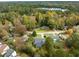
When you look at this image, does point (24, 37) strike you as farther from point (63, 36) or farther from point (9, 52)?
point (63, 36)

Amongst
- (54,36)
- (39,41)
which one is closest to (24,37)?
(39,41)

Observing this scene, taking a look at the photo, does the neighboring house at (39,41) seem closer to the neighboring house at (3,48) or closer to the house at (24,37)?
the house at (24,37)

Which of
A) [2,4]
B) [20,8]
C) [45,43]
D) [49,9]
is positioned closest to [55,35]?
[45,43]

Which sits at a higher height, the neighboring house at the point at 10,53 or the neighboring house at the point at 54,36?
the neighboring house at the point at 54,36

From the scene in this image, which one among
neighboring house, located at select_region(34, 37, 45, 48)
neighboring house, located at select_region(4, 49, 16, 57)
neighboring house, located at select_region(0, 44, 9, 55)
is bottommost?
neighboring house, located at select_region(4, 49, 16, 57)

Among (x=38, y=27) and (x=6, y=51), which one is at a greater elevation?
(x=38, y=27)

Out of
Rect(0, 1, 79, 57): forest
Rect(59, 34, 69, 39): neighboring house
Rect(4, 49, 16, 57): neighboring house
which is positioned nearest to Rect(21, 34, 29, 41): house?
Rect(0, 1, 79, 57): forest

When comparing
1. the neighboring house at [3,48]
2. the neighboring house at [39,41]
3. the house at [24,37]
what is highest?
the house at [24,37]

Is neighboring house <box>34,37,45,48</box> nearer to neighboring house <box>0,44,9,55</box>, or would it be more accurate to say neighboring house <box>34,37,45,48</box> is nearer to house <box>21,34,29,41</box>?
house <box>21,34,29,41</box>

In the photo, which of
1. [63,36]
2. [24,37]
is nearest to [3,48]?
[24,37]

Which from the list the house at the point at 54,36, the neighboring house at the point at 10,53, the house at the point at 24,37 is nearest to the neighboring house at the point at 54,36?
the house at the point at 54,36

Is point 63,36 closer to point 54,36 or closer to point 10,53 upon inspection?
point 54,36
